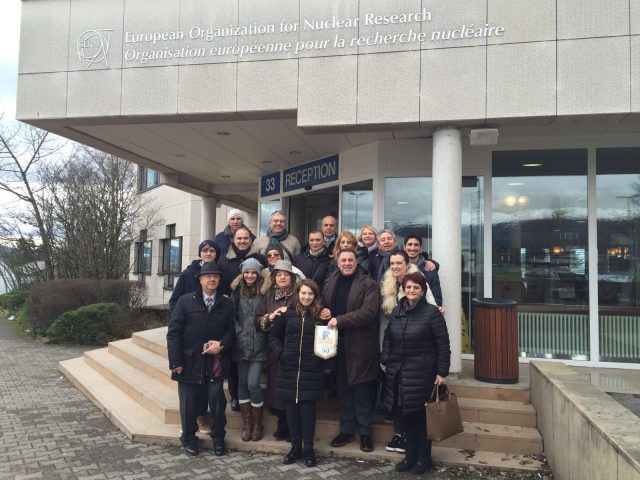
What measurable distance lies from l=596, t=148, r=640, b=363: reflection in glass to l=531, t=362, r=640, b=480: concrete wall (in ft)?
7.43

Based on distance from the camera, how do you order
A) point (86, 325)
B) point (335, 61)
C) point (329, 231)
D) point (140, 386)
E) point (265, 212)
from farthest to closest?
point (86, 325) < point (265, 212) < point (140, 386) < point (335, 61) < point (329, 231)

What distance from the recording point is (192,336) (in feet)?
14.7

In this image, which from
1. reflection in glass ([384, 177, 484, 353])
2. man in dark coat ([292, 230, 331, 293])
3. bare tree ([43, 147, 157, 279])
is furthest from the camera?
bare tree ([43, 147, 157, 279])

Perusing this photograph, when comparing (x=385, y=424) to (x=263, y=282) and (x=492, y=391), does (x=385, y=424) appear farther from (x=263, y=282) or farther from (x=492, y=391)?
(x=263, y=282)

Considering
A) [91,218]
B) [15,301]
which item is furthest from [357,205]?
[15,301]

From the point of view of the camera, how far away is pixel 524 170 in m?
7.09

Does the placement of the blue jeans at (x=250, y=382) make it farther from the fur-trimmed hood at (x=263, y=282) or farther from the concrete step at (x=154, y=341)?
the concrete step at (x=154, y=341)

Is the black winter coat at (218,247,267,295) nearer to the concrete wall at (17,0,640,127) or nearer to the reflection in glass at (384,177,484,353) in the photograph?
the concrete wall at (17,0,640,127)

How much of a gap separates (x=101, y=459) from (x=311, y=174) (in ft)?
20.3

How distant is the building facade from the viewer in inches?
215

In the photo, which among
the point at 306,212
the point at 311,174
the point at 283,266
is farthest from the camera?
the point at 306,212

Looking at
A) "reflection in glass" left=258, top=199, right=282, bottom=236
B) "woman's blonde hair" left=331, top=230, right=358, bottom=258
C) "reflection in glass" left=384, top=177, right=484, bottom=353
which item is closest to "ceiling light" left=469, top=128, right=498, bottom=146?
"reflection in glass" left=384, top=177, right=484, bottom=353

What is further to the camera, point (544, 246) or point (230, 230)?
point (544, 246)

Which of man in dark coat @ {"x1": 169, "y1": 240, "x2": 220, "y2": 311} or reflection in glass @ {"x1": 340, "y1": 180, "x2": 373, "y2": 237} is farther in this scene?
reflection in glass @ {"x1": 340, "y1": 180, "x2": 373, "y2": 237}
